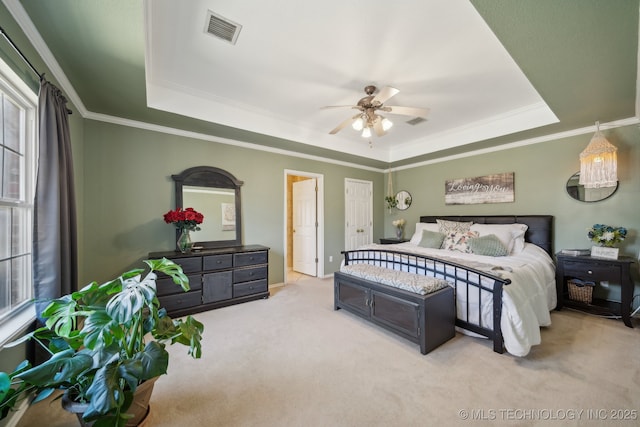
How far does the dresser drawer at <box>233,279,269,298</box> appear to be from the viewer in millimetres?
3493

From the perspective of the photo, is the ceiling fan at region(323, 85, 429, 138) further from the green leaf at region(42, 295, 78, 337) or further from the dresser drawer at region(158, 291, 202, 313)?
the dresser drawer at region(158, 291, 202, 313)

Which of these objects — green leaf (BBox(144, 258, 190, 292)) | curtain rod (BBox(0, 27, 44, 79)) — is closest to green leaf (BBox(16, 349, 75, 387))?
green leaf (BBox(144, 258, 190, 292))

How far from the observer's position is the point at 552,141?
370 cm

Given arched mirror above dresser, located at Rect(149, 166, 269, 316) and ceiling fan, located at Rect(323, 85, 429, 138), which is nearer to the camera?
ceiling fan, located at Rect(323, 85, 429, 138)

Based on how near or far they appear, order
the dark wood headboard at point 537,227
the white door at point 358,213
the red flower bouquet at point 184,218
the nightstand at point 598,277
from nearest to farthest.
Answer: the nightstand at point 598,277, the red flower bouquet at point 184,218, the dark wood headboard at point 537,227, the white door at point 358,213

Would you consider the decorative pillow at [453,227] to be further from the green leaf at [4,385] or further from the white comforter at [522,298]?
the green leaf at [4,385]

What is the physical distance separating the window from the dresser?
1211mm

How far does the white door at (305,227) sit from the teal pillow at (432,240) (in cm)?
211

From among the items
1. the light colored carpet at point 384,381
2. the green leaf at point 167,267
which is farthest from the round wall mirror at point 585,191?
the green leaf at point 167,267

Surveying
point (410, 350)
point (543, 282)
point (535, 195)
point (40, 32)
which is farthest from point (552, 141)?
point (40, 32)

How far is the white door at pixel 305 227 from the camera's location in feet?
17.0

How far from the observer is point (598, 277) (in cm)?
290

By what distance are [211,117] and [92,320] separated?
2.67 m

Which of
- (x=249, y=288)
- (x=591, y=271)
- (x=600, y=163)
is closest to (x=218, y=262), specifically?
(x=249, y=288)
